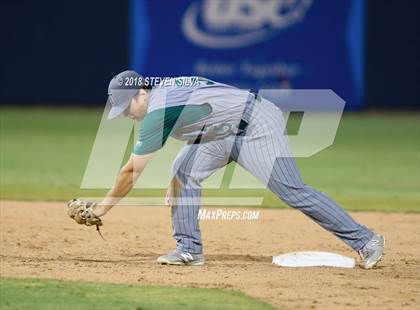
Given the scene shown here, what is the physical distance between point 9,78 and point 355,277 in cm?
2046

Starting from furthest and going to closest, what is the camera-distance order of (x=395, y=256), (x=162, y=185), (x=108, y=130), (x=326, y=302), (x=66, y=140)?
(x=108, y=130) → (x=66, y=140) → (x=162, y=185) → (x=395, y=256) → (x=326, y=302)

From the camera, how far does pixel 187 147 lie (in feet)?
29.4

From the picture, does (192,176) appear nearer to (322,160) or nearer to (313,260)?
(313,260)

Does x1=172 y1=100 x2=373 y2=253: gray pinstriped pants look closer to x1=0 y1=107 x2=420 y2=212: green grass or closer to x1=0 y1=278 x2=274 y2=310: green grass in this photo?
x1=0 y1=278 x2=274 y2=310: green grass

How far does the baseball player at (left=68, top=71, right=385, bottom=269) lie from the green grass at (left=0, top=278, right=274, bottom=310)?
93 cm

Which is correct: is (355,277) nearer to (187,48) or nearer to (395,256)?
(395,256)

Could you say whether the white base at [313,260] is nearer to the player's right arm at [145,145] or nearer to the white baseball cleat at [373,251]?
the white baseball cleat at [373,251]

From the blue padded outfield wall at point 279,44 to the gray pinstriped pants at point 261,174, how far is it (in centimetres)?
1710

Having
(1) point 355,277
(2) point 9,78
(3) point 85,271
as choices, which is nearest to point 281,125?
(1) point 355,277

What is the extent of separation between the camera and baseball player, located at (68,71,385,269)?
841cm

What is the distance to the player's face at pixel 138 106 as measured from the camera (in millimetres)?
8492
